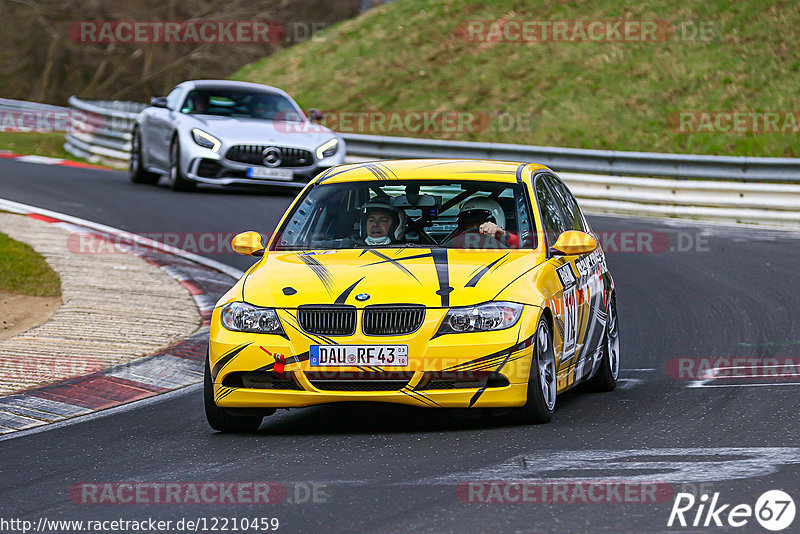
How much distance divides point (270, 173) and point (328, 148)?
3.32ft

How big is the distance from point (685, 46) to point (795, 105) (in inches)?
157

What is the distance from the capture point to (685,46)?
Result: 90.7 feet

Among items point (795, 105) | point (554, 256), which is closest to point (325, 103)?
point (795, 105)

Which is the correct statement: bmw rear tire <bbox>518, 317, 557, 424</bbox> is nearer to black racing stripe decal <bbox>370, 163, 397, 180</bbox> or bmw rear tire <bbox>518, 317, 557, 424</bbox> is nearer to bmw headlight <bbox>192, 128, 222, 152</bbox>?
black racing stripe decal <bbox>370, 163, 397, 180</bbox>

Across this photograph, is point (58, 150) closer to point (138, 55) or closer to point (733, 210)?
point (733, 210)

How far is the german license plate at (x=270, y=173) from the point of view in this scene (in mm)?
19578

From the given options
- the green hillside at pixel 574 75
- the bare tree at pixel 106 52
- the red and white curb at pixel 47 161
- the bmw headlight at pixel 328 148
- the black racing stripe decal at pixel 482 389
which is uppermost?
the bare tree at pixel 106 52

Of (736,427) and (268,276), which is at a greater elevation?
(268,276)

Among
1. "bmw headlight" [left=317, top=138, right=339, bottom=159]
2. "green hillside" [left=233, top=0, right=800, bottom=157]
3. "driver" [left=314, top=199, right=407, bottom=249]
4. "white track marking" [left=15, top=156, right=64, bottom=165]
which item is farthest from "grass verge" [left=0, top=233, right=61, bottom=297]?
"green hillside" [left=233, top=0, right=800, bottom=157]

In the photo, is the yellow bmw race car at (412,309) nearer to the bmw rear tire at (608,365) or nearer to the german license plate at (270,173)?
the bmw rear tire at (608,365)

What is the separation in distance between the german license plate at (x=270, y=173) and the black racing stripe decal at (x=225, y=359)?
479 inches

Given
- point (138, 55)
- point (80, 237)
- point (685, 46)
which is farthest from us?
point (138, 55)

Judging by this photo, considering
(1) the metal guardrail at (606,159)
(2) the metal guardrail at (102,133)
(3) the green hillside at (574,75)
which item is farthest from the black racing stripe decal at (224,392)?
(2) the metal guardrail at (102,133)

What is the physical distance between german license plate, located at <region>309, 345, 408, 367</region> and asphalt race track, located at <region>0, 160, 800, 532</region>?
406 mm
